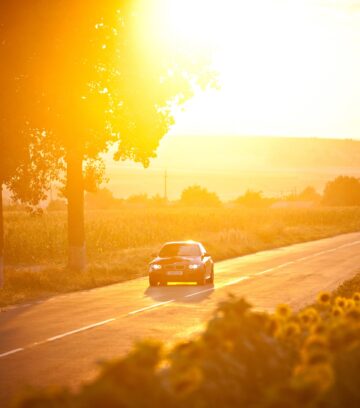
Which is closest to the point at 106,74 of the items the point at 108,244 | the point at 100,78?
the point at 100,78

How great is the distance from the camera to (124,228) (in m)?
56.4

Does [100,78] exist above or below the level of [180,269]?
above

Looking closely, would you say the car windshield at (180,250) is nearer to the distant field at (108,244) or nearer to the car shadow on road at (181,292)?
the car shadow on road at (181,292)

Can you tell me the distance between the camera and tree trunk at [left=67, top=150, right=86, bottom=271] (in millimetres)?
34562

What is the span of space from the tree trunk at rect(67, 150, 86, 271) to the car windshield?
404 centimetres

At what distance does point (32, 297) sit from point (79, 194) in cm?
851

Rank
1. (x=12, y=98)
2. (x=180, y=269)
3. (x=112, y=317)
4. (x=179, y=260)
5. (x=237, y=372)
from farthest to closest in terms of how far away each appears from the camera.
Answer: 1. (x=179, y=260)
2. (x=180, y=269)
3. (x=12, y=98)
4. (x=112, y=317)
5. (x=237, y=372)

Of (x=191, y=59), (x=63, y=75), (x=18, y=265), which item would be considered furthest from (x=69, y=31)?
(x=18, y=265)

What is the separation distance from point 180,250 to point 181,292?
390 centimetres

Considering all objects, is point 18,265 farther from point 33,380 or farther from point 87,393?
point 87,393

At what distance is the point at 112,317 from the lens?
68.4ft

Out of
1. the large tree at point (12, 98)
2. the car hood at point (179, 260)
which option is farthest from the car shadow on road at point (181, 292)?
the large tree at point (12, 98)

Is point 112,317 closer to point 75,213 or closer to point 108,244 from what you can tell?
point 75,213

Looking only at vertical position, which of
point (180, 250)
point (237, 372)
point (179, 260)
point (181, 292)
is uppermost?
point (237, 372)
